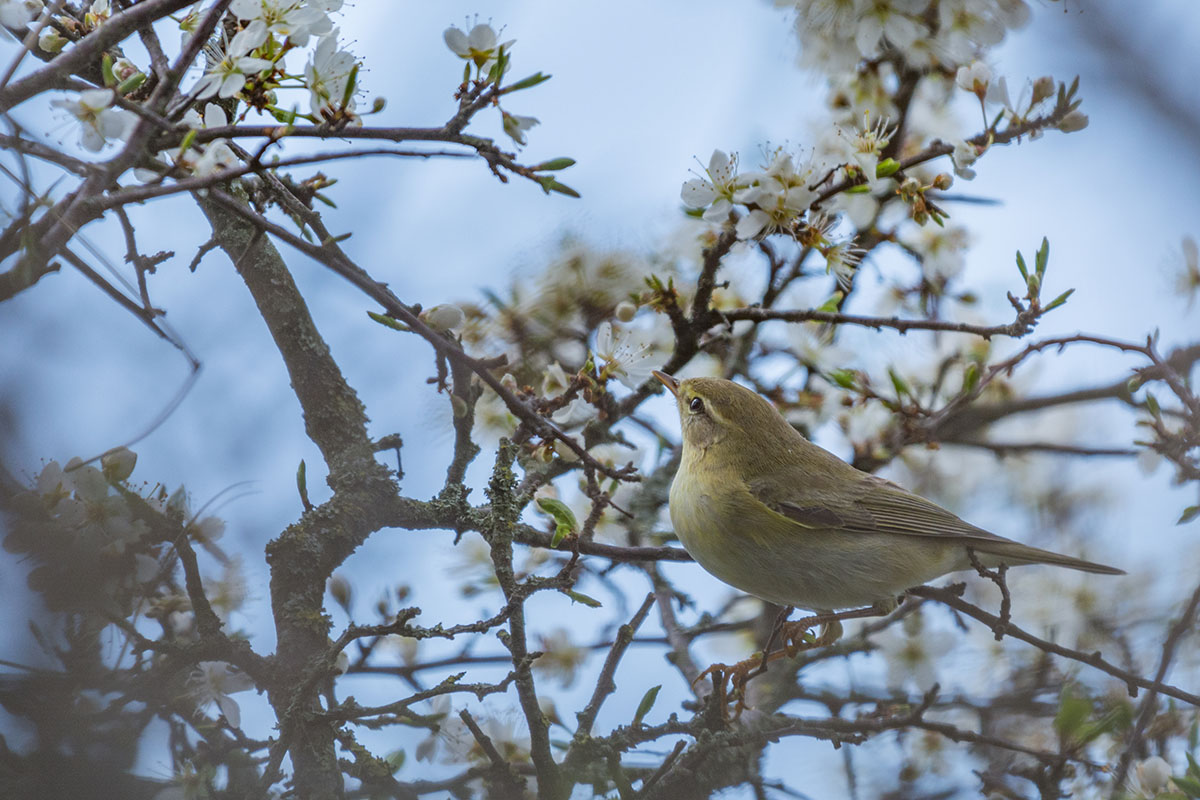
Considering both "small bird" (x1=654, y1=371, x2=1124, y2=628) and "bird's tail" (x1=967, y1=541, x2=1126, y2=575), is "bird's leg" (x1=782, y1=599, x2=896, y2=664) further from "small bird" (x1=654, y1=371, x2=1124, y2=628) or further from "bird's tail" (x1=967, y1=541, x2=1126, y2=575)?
"bird's tail" (x1=967, y1=541, x2=1126, y2=575)

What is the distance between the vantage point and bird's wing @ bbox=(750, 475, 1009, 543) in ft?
9.14

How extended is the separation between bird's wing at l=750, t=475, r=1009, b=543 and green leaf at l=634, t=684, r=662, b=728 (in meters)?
0.76

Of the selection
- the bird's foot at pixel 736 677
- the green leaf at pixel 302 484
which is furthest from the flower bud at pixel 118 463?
the bird's foot at pixel 736 677

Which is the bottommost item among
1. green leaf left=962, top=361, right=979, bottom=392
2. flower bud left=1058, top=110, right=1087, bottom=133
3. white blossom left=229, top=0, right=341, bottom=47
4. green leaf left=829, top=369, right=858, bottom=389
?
white blossom left=229, top=0, right=341, bottom=47

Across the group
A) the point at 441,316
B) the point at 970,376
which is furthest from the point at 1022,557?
the point at 441,316

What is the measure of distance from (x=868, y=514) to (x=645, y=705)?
1020 millimetres

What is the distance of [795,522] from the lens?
9.00 feet

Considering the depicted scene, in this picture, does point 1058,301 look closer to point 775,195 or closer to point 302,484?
point 775,195

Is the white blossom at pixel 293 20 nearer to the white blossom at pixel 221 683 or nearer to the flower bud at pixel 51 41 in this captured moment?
the flower bud at pixel 51 41

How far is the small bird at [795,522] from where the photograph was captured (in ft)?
8.54

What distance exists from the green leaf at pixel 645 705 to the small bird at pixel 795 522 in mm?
441

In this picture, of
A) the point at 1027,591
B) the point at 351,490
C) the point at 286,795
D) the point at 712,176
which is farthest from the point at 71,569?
the point at 1027,591

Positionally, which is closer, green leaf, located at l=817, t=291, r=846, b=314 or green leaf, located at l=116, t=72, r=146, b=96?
green leaf, located at l=116, t=72, r=146, b=96

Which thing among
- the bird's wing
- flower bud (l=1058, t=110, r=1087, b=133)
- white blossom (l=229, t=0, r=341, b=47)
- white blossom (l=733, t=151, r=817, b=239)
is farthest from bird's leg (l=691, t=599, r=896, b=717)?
white blossom (l=229, t=0, r=341, b=47)
